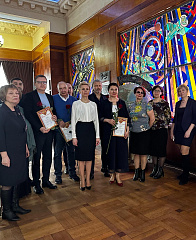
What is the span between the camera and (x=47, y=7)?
778 cm

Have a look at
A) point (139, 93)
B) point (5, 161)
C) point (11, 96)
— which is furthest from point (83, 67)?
point (5, 161)

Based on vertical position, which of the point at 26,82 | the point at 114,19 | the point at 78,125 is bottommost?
the point at 78,125

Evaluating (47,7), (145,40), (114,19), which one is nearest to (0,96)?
(145,40)

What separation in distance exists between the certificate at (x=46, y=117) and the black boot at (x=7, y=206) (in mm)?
992

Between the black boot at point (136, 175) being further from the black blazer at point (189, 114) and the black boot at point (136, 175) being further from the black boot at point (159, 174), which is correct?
the black blazer at point (189, 114)

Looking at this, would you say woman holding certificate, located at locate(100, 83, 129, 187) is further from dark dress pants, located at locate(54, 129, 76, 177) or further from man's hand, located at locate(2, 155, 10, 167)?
man's hand, located at locate(2, 155, 10, 167)

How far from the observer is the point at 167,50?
441 cm

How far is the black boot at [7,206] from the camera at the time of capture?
2.32 meters

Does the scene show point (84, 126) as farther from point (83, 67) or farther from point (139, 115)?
point (83, 67)

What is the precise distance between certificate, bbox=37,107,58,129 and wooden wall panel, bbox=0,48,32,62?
7.58 m

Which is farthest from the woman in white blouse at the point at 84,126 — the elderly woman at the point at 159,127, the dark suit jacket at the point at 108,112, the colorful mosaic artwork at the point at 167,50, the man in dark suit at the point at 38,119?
the colorful mosaic artwork at the point at 167,50

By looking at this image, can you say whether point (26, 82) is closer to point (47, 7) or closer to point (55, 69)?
point (55, 69)

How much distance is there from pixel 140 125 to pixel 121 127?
1.13 feet

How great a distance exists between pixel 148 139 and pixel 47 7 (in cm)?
672
